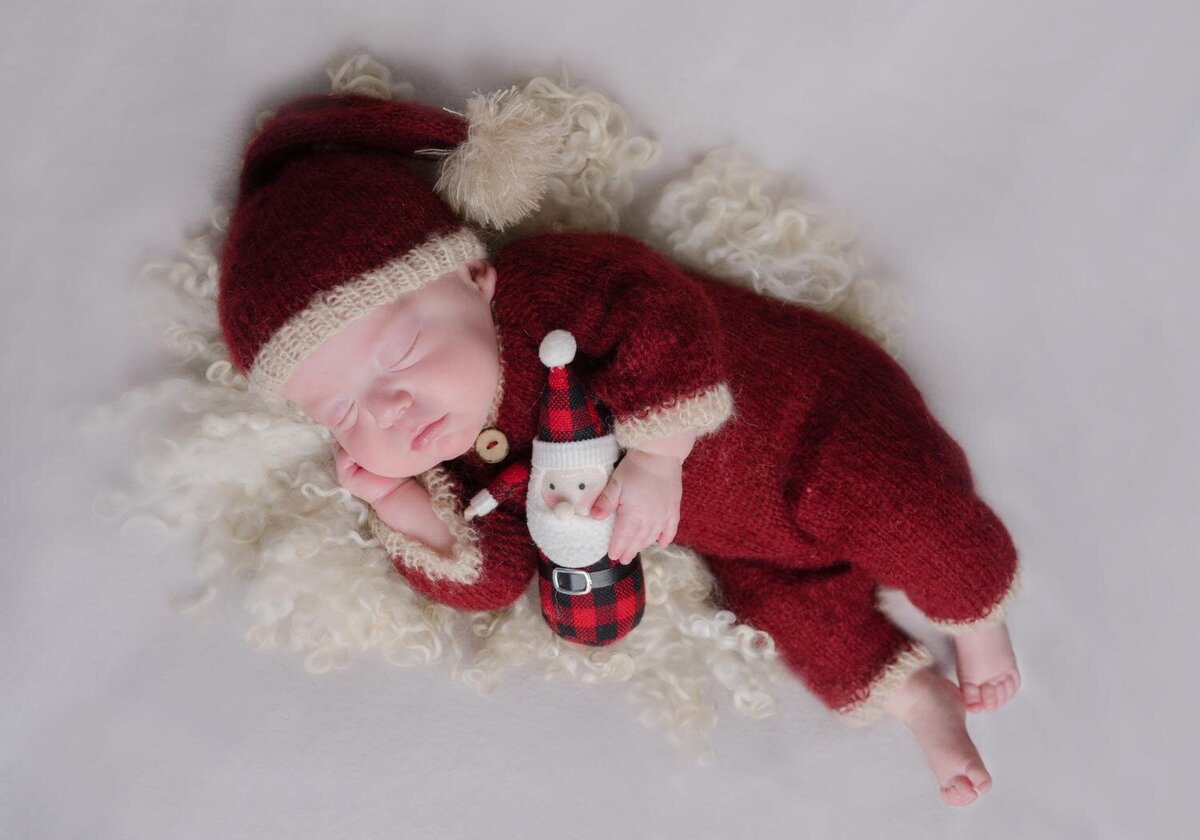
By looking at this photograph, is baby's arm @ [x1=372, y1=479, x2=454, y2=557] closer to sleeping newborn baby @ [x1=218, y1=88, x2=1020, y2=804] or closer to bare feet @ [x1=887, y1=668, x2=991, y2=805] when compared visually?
sleeping newborn baby @ [x1=218, y1=88, x2=1020, y2=804]

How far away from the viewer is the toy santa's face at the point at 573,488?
1.09 m

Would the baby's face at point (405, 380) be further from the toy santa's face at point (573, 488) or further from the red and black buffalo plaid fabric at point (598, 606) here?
the red and black buffalo plaid fabric at point (598, 606)

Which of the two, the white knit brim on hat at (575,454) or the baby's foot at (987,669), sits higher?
the white knit brim on hat at (575,454)

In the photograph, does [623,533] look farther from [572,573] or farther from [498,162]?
[498,162]

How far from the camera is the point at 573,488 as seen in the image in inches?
42.8

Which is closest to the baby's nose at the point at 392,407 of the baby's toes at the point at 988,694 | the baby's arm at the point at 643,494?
the baby's arm at the point at 643,494

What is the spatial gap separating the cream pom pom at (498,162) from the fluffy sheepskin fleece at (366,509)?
0.14 metres

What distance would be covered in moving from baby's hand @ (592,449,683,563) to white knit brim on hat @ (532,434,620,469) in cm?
3

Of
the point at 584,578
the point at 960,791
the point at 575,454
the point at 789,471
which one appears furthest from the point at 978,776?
the point at 575,454

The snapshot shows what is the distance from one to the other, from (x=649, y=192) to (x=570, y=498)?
508 mm

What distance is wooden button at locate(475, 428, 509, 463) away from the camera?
1.19 metres

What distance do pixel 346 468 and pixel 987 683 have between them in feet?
3.07

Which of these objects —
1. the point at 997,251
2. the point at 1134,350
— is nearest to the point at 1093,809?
the point at 1134,350

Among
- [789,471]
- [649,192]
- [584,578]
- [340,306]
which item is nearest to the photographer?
[340,306]
